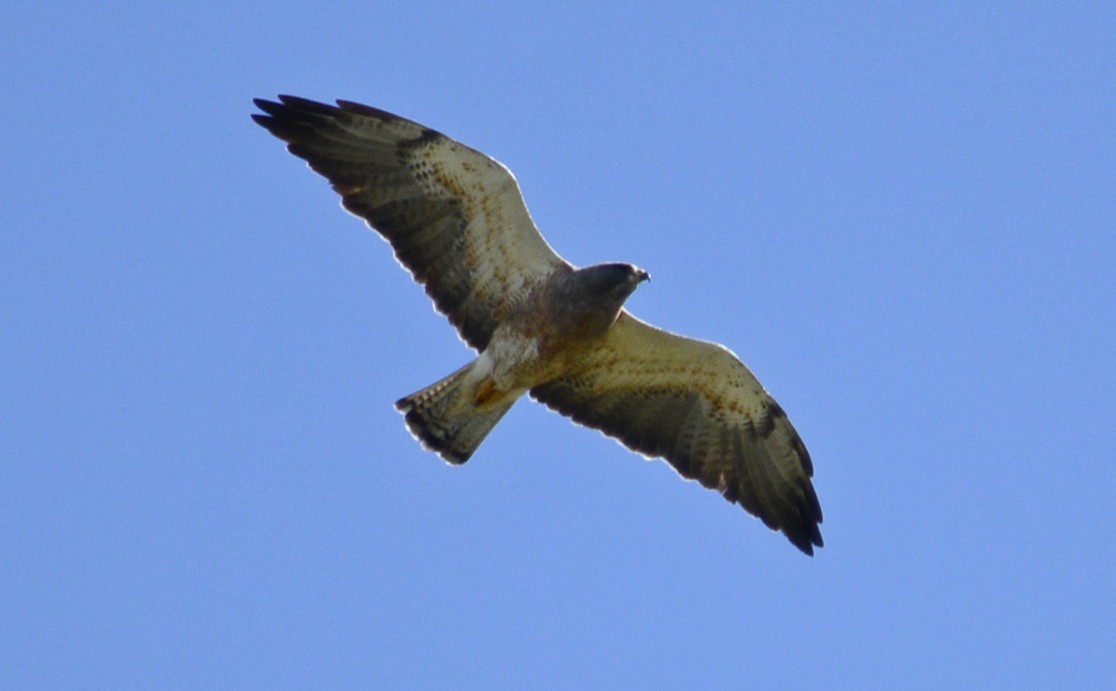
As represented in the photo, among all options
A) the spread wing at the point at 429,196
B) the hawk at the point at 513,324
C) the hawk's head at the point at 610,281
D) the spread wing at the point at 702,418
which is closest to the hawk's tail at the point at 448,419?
the hawk at the point at 513,324

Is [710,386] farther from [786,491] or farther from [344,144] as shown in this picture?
[344,144]

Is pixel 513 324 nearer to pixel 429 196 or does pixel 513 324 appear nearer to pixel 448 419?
pixel 448 419

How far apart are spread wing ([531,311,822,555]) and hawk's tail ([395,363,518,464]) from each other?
60 centimetres

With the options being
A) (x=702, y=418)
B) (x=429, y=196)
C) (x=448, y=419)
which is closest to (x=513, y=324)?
(x=448, y=419)

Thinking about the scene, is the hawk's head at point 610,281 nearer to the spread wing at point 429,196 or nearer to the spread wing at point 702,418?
the spread wing at point 429,196

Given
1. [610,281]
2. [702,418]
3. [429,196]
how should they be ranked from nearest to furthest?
[610,281] → [429,196] → [702,418]

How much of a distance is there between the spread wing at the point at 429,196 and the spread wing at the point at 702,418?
1.05 m

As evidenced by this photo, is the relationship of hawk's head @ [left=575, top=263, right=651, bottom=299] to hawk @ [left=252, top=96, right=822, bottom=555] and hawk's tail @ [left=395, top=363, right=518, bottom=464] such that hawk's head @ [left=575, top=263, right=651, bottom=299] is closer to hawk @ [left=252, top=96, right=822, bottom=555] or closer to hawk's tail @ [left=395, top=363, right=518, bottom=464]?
hawk @ [left=252, top=96, right=822, bottom=555]

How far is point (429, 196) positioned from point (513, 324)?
1199 mm

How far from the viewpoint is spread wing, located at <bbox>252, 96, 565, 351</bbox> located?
14.8 m

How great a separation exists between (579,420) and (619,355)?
2.37ft

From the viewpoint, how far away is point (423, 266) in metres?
15.1

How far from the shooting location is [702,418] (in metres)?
16.0

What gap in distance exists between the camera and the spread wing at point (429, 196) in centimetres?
1477
